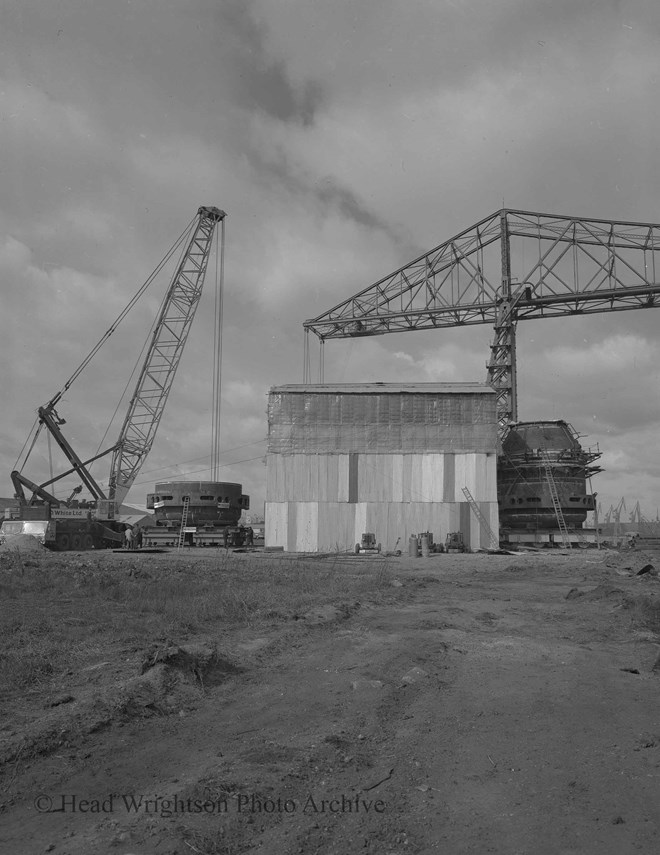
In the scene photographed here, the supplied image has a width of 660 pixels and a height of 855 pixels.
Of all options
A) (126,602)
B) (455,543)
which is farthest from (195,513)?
(126,602)

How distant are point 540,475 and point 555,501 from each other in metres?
2.26

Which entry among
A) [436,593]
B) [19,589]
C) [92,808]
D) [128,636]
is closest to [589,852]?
[92,808]

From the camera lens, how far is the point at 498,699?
24.9ft

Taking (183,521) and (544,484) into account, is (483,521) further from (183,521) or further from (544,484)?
(183,521)

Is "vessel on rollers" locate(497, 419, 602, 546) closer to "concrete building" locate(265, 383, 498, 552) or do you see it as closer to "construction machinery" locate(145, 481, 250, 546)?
"concrete building" locate(265, 383, 498, 552)

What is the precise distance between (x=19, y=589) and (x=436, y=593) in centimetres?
1083

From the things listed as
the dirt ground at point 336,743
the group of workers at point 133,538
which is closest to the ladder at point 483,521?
the group of workers at point 133,538

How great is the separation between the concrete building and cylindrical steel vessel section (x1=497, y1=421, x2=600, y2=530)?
5.71 metres

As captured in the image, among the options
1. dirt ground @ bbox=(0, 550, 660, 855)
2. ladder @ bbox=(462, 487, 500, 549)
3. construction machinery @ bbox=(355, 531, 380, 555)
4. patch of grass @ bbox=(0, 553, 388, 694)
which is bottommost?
dirt ground @ bbox=(0, 550, 660, 855)

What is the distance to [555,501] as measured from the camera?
4416 cm

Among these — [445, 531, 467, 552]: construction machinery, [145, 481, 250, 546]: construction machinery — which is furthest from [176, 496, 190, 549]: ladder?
[445, 531, 467, 552]: construction machinery

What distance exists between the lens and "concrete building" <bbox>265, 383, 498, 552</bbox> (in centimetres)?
4028

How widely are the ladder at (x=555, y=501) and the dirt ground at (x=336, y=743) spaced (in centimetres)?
3292

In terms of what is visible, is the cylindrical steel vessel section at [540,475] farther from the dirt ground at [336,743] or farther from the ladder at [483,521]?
the dirt ground at [336,743]
